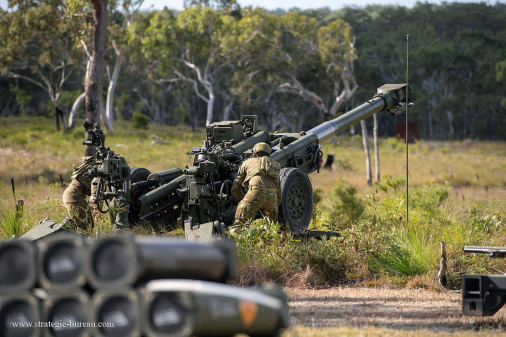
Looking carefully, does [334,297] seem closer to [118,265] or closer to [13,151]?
[118,265]

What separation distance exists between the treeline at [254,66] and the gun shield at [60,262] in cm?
2908

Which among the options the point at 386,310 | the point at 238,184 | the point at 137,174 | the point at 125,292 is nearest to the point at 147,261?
the point at 125,292

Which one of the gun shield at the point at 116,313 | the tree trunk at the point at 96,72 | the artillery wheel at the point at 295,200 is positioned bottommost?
the artillery wheel at the point at 295,200

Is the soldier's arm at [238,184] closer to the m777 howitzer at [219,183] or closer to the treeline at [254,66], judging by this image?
the m777 howitzer at [219,183]

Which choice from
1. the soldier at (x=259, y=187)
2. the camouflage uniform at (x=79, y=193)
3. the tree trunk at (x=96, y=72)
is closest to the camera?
the soldier at (x=259, y=187)

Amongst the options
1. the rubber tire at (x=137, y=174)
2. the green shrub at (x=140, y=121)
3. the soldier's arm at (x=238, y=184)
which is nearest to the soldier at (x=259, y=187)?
the soldier's arm at (x=238, y=184)

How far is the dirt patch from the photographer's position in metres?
6.46

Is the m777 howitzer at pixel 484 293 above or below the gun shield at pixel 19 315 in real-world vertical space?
below

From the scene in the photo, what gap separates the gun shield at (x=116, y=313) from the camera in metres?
3.85

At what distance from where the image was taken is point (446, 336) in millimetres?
5977

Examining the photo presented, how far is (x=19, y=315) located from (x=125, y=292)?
0.68 metres

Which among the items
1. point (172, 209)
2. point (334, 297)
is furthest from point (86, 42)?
point (334, 297)

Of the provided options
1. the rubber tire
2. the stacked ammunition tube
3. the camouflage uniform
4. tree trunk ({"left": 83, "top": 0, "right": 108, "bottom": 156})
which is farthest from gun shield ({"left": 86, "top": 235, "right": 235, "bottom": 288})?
tree trunk ({"left": 83, "top": 0, "right": 108, "bottom": 156})

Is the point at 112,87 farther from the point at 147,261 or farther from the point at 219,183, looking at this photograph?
the point at 147,261
